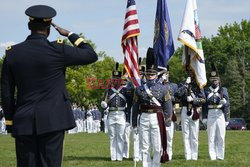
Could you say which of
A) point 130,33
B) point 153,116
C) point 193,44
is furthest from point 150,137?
point 193,44

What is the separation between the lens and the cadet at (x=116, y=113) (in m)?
15.0

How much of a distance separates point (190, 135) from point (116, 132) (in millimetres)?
2029

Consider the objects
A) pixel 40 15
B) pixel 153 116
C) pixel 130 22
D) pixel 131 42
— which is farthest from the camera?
pixel 130 22

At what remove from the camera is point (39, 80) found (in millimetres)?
5605

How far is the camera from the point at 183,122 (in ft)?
49.3

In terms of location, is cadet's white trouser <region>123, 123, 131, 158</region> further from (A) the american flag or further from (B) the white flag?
(A) the american flag

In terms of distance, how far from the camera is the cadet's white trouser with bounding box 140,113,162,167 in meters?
10.9

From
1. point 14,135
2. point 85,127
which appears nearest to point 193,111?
point 14,135

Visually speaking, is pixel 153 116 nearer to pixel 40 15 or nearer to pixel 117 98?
pixel 117 98

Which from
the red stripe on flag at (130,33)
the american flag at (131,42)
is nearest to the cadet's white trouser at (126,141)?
the american flag at (131,42)

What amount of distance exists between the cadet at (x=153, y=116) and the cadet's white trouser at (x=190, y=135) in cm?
388

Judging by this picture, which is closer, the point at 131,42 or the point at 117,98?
the point at 131,42

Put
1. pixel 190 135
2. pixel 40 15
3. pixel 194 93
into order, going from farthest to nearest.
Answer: pixel 190 135
pixel 194 93
pixel 40 15

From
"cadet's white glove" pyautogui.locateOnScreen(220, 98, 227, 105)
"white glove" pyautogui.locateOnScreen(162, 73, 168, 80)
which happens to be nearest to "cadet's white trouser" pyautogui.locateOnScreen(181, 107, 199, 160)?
"cadet's white glove" pyautogui.locateOnScreen(220, 98, 227, 105)
